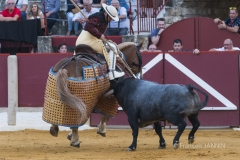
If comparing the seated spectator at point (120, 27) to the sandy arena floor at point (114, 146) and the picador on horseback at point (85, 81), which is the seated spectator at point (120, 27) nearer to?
the sandy arena floor at point (114, 146)

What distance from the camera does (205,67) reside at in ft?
45.6

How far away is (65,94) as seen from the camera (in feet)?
33.7

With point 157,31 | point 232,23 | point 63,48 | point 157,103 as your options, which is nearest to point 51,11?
point 63,48

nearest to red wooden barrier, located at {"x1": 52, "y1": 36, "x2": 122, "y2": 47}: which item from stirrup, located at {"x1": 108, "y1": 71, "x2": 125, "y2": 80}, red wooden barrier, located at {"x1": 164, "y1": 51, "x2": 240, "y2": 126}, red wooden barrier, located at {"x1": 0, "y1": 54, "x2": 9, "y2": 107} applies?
red wooden barrier, located at {"x1": 164, "y1": 51, "x2": 240, "y2": 126}

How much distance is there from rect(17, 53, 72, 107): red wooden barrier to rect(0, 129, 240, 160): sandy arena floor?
0.64m

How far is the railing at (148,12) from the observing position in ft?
55.2

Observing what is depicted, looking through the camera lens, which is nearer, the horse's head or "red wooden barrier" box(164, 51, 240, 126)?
the horse's head

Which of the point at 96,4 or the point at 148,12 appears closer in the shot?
the point at 96,4

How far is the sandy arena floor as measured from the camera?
9875 millimetres

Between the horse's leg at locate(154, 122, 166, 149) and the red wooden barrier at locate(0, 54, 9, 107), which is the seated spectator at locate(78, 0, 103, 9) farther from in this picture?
the horse's leg at locate(154, 122, 166, 149)

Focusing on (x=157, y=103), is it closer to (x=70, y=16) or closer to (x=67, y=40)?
(x=67, y=40)

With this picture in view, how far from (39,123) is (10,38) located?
9.00 feet

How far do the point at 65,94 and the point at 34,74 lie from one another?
3.92 m

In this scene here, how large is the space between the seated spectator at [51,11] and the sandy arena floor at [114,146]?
138 inches
